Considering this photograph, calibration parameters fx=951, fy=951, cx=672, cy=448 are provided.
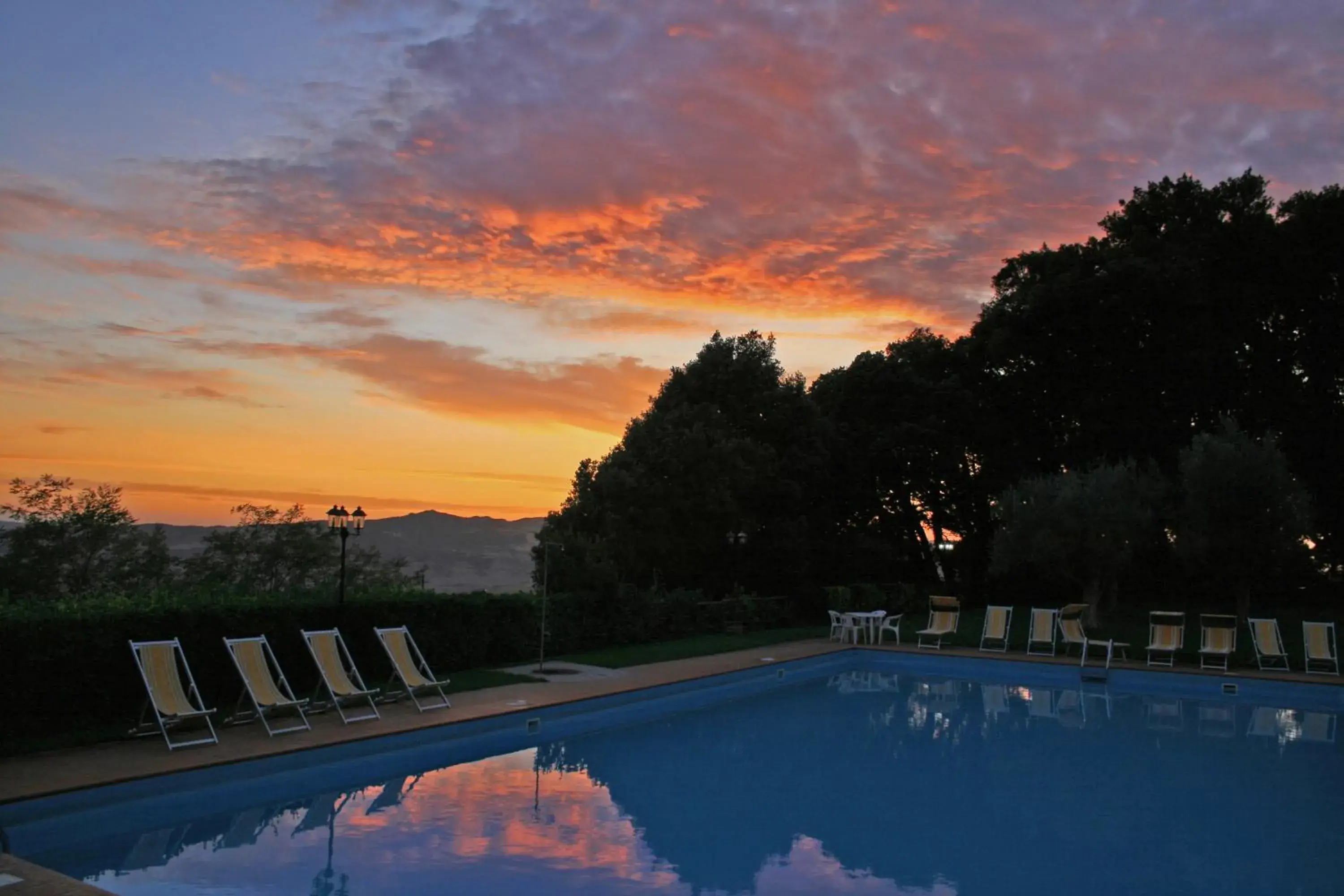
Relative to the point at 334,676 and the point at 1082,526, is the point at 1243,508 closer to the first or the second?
the point at 1082,526

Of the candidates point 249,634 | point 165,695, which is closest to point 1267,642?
point 249,634

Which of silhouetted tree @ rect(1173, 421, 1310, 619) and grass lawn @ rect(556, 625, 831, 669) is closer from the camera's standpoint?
grass lawn @ rect(556, 625, 831, 669)

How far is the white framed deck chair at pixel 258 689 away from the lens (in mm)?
8508

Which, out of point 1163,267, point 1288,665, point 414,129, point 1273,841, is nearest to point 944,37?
point 414,129

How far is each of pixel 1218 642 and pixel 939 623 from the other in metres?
4.53

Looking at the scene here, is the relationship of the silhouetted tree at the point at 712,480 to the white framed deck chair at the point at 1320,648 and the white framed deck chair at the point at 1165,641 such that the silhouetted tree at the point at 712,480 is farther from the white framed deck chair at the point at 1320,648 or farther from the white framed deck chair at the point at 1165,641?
the white framed deck chair at the point at 1320,648

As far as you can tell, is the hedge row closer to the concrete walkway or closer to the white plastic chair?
the concrete walkway

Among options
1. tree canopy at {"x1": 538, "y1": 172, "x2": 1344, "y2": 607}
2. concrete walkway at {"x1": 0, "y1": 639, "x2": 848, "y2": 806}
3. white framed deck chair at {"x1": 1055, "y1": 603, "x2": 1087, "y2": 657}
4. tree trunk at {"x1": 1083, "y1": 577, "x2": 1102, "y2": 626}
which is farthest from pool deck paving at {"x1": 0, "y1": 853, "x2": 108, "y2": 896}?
tree trunk at {"x1": 1083, "y1": 577, "x2": 1102, "y2": 626}

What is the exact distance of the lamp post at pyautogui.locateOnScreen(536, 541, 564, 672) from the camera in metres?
13.4

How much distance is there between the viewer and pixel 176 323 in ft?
46.7

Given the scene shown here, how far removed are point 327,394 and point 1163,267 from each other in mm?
20809

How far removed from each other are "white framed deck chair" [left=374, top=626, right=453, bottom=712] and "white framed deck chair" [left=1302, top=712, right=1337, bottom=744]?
405 inches

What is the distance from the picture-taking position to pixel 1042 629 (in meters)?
17.2

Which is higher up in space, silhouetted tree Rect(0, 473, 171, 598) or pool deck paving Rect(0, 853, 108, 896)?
silhouetted tree Rect(0, 473, 171, 598)
